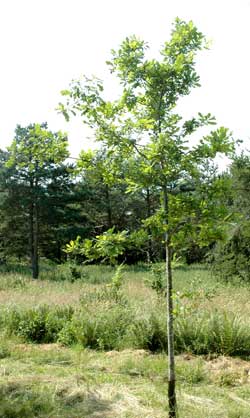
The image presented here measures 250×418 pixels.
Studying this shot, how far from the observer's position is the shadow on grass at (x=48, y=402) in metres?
4.17

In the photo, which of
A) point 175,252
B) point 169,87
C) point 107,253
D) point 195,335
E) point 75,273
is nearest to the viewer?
point 107,253

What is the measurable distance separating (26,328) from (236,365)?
3.74 metres

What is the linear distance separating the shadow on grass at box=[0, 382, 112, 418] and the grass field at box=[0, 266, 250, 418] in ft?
0.03

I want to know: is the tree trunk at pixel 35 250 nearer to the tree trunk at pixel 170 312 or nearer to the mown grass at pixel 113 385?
the mown grass at pixel 113 385

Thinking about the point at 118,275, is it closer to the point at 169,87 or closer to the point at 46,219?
the point at 169,87

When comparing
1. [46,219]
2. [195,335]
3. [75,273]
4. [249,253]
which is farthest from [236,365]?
[46,219]

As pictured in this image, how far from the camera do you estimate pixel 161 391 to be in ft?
15.6

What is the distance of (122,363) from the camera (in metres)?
5.80

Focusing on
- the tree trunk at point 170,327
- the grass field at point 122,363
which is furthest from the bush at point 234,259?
the tree trunk at point 170,327

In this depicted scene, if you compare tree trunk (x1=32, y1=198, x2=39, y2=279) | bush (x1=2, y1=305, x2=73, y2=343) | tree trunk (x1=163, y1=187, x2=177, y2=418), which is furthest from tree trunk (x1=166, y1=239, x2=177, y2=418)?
tree trunk (x1=32, y1=198, x2=39, y2=279)

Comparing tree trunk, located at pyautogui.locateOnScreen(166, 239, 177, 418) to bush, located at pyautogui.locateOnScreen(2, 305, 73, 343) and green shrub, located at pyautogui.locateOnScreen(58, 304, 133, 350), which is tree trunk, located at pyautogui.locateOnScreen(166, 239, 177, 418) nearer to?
green shrub, located at pyautogui.locateOnScreen(58, 304, 133, 350)

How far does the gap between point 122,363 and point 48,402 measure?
5.32 ft

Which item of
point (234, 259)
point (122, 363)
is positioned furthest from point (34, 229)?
point (122, 363)

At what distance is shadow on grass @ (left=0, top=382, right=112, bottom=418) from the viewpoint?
4.17m
